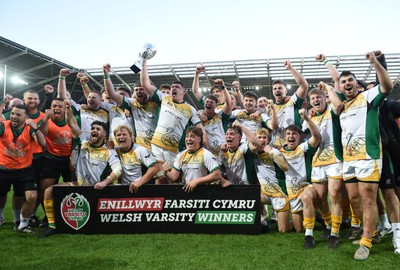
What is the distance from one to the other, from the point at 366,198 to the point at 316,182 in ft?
3.40

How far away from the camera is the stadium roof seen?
835 inches

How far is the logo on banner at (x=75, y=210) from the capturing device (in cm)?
457

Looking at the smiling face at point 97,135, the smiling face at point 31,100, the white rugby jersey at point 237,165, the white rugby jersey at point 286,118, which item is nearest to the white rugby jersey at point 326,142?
the white rugby jersey at point 286,118

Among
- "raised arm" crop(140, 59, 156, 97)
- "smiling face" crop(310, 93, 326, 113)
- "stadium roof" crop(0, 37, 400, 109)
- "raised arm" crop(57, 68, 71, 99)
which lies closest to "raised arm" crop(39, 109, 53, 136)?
"raised arm" crop(57, 68, 71, 99)

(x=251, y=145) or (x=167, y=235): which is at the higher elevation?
(x=251, y=145)

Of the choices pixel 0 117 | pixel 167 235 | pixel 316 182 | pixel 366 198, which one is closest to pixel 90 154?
pixel 167 235

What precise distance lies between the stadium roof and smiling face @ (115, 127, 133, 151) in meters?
17.7

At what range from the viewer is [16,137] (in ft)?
16.7

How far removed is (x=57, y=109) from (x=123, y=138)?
1.39 meters

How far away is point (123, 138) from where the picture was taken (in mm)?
4914

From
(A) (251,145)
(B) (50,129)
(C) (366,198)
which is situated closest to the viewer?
(C) (366,198)

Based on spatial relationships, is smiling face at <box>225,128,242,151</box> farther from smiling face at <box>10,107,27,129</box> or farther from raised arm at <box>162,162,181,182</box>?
smiling face at <box>10,107,27,129</box>

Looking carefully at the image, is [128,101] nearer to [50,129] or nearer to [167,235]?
[50,129]

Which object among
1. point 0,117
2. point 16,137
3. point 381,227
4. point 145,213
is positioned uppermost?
point 0,117
